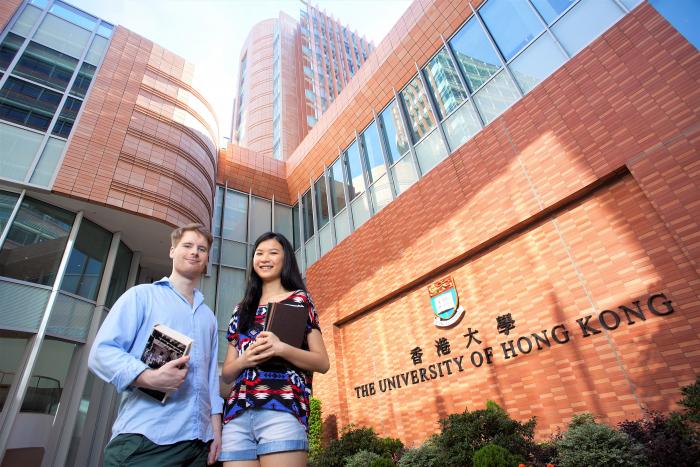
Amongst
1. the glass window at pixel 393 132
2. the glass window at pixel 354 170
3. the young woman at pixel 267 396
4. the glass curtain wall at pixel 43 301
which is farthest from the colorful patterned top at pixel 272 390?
the glass window at pixel 354 170

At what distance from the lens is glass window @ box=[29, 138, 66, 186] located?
378 inches

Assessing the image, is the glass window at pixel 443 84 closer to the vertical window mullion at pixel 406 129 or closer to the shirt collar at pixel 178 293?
the vertical window mullion at pixel 406 129

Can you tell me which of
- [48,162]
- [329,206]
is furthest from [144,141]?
[329,206]

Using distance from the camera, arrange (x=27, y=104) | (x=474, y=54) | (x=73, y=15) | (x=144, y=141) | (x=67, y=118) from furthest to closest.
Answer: (x=73, y=15) < (x=144, y=141) < (x=67, y=118) < (x=27, y=104) < (x=474, y=54)

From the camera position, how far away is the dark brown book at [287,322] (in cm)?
178

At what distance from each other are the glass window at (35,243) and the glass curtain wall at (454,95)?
745cm

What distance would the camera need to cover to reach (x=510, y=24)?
905 centimetres

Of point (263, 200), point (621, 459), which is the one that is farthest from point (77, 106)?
point (621, 459)

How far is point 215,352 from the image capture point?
2264 mm

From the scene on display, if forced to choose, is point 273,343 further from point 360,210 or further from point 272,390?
point 360,210

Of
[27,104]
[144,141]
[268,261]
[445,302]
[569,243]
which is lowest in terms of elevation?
[268,261]

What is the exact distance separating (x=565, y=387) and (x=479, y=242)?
2.98m

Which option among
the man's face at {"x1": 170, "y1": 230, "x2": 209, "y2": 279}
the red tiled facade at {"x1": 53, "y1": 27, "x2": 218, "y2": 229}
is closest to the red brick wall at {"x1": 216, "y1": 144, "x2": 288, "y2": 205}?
the red tiled facade at {"x1": 53, "y1": 27, "x2": 218, "y2": 229}

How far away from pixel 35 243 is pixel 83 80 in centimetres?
543
